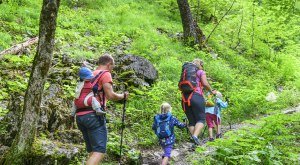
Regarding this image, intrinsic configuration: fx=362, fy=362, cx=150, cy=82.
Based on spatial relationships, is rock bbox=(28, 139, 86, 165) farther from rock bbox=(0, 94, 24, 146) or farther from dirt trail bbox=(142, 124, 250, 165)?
dirt trail bbox=(142, 124, 250, 165)

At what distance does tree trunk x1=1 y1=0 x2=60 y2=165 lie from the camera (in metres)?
5.46

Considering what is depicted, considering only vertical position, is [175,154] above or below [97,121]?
below

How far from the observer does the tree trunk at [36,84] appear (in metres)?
5.46

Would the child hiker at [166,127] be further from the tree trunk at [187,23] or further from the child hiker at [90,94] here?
the tree trunk at [187,23]

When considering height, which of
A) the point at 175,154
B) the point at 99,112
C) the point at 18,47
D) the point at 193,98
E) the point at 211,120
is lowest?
the point at 175,154

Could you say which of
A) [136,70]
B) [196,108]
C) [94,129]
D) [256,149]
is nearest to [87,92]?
[94,129]

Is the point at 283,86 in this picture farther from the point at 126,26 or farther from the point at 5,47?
the point at 5,47

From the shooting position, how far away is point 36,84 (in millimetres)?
5527

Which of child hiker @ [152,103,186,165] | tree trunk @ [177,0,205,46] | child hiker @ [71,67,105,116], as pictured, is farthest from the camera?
tree trunk @ [177,0,205,46]

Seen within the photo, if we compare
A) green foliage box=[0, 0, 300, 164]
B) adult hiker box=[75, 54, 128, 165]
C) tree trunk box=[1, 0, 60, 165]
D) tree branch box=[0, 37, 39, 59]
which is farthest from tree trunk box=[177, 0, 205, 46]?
tree trunk box=[1, 0, 60, 165]

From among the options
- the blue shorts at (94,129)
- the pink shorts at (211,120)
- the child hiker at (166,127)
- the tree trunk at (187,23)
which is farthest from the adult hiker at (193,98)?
the tree trunk at (187,23)

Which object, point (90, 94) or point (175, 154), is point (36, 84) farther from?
point (175, 154)

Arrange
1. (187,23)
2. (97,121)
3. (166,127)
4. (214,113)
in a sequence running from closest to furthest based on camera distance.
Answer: (97,121) < (166,127) < (214,113) < (187,23)

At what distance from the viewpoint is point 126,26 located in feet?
50.1
